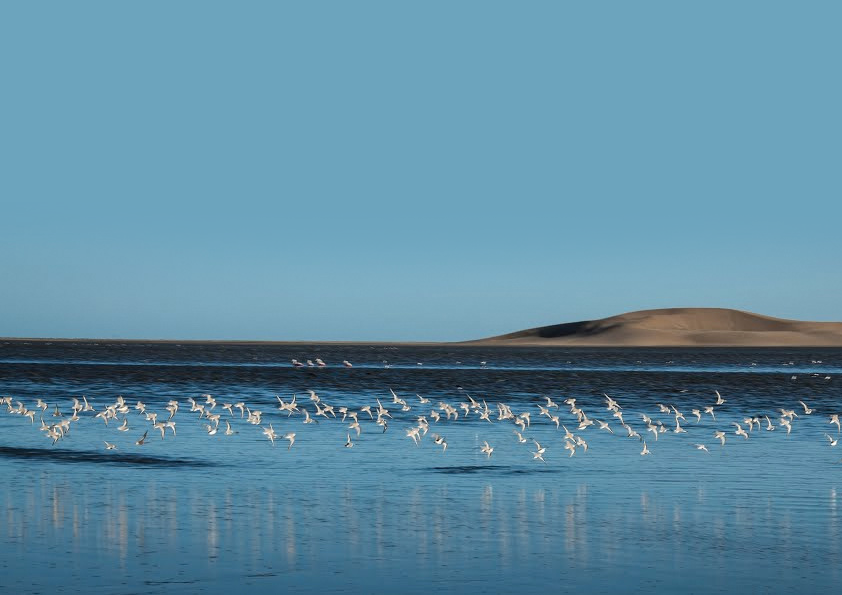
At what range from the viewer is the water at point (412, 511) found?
48.3ft

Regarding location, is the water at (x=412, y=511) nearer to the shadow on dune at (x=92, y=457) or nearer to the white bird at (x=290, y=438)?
the shadow on dune at (x=92, y=457)

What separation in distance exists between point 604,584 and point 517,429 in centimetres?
1995

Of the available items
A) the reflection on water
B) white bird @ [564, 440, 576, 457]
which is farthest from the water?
white bird @ [564, 440, 576, 457]

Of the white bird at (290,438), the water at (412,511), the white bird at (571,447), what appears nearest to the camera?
the water at (412,511)

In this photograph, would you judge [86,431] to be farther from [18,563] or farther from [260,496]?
[18,563]

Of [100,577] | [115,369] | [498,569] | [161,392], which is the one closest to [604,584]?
[498,569]

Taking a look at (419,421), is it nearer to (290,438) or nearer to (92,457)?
(290,438)

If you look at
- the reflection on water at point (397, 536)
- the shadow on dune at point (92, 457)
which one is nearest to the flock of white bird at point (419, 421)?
the shadow on dune at point (92, 457)

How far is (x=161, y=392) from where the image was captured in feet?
173

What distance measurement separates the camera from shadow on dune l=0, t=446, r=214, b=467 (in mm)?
25777

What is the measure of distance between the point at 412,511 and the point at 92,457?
32.1ft

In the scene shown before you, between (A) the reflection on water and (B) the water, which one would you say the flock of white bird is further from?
(A) the reflection on water

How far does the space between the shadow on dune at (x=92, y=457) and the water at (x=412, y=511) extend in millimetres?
59

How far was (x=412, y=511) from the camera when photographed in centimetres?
1947
